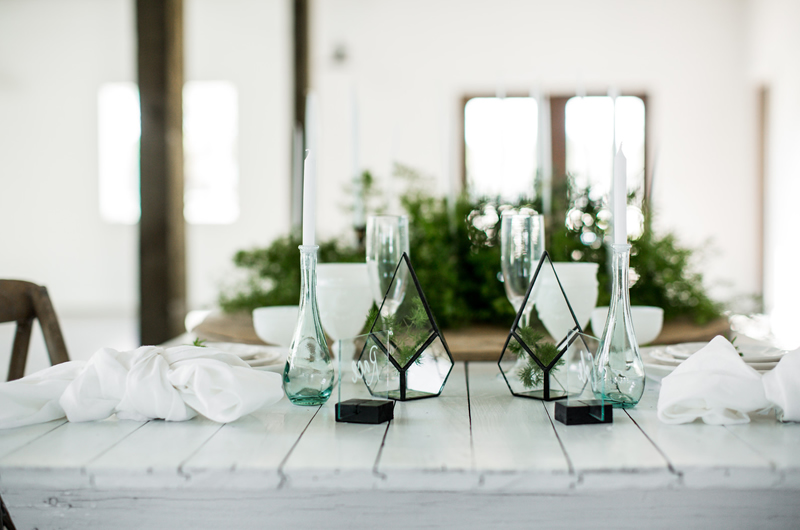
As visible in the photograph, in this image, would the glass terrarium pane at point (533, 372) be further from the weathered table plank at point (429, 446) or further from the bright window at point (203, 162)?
the bright window at point (203, 162)

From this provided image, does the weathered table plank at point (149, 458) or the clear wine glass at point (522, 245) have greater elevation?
the clear wine glass at point (522, 245)

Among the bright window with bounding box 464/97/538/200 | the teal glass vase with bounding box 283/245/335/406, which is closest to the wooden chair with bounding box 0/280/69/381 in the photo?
the teal glass vase with bounding box 283/245/335/406

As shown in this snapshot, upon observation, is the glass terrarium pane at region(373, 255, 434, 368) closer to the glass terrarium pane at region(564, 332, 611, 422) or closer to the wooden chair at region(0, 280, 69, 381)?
the glass terrarium pane at region(564, 332, 611, 422)

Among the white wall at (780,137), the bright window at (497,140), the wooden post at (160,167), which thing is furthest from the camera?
the white wall at (780,137)

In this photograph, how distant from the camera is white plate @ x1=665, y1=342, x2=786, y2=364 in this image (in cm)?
86

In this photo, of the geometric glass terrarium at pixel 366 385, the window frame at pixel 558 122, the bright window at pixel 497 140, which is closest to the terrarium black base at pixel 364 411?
the geometric glass terrarium at pixel 366 385

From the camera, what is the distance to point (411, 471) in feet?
1.79

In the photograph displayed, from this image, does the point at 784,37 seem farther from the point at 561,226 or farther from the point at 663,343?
the point at 663,343

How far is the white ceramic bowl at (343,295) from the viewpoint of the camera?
0.96 metres

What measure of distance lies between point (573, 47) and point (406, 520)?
5329 millimetres

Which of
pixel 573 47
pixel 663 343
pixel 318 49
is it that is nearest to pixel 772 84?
pixel 573 47

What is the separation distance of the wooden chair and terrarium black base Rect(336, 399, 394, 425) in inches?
24.6

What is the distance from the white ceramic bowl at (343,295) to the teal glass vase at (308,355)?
6.7 inches

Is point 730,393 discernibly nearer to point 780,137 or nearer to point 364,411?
point 364,411
